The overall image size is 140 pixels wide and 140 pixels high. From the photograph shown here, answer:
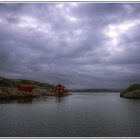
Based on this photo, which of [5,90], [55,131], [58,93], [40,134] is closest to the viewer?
[40,134]

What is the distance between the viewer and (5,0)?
16703 millimetres

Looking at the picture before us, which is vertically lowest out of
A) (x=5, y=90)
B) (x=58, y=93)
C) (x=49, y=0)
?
(x=58, y=93)

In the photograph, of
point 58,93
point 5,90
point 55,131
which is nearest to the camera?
point 55,131

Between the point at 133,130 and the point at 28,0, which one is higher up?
the point at 28,0

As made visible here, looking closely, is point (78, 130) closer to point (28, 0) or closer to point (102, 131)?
point (102, 131)

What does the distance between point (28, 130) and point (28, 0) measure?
17127 mm

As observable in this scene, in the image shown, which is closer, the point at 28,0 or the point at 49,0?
the point at 49,0

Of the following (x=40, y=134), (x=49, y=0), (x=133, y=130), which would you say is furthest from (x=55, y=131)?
(x=49, y=0)

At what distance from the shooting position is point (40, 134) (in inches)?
584

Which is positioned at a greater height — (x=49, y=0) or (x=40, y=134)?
(x=49, y=0)

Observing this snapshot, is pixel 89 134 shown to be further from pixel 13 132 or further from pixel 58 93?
pixel 58 93

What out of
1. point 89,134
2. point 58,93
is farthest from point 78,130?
point 58,93

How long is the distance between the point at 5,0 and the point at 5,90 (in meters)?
64.8

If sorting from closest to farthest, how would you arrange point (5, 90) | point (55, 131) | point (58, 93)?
point (55, 131) < point (5, 90) < point (58, 93)
